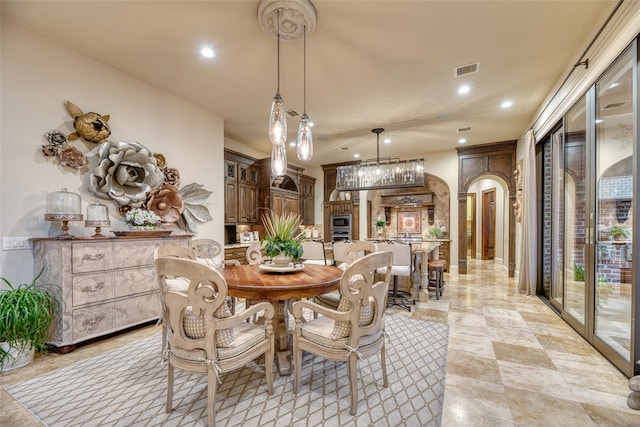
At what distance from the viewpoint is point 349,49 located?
110 inches

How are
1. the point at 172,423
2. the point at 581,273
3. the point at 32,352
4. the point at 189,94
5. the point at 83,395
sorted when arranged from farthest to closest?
the point at 189,94 < the point at 581,273 < the point at 32,352 < the point at 83,395 < the point at 172,423

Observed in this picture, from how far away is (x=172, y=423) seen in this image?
1.64m

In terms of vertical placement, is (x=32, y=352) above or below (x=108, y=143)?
below

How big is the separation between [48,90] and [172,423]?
315 cm

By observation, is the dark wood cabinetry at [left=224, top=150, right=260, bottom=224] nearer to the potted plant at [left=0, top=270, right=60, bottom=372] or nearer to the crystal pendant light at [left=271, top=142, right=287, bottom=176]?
the crystal pendant light at [left=271, top=142, right=287, bottom=176]

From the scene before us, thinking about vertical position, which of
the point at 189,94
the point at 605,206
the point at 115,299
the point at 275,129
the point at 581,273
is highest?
the point at 189,94

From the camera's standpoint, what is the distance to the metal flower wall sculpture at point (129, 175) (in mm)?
2779

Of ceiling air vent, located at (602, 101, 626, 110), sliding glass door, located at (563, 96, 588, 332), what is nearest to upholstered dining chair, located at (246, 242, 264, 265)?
sliding glass door, located at (563, 96, 588, 332)

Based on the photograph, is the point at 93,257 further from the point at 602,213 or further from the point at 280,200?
the point at 602,213

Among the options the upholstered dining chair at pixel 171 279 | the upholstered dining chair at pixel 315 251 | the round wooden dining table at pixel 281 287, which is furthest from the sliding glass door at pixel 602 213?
the upholstered dining chair at pixel 171 279

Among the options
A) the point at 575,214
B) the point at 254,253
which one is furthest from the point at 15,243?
the point at 575,214

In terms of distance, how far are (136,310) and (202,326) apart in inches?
76.0

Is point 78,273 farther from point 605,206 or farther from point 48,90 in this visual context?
point 605,206

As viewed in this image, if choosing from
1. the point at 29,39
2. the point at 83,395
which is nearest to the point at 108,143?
the point at 29,39
